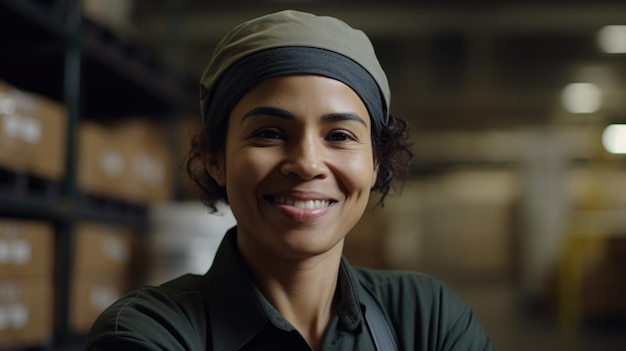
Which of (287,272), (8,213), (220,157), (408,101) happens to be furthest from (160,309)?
(408,101)

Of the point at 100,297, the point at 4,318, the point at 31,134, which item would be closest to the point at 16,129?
the point at 31,134

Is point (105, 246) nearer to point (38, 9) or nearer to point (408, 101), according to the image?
point (38, 9)

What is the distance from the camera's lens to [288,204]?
1459mm

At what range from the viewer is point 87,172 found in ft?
15.5

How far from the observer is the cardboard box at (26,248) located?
12.5 ft

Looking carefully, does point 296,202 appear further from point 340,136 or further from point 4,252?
point 4,252

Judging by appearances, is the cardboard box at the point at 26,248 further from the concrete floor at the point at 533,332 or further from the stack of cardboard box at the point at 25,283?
the concrete floor at the point at 533,332

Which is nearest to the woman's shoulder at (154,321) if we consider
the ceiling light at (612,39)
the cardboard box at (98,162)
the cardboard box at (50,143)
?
the cardboard box at (50,143)

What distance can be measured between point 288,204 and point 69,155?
314 centimetres

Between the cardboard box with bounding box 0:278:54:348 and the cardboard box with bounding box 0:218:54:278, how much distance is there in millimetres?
52

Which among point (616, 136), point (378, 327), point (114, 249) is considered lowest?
point (114, 249)

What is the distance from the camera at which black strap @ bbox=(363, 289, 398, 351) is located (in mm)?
1544

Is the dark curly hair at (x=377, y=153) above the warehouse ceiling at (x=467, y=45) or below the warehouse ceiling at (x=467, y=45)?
below

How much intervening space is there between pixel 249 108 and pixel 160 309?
1.33 feet
